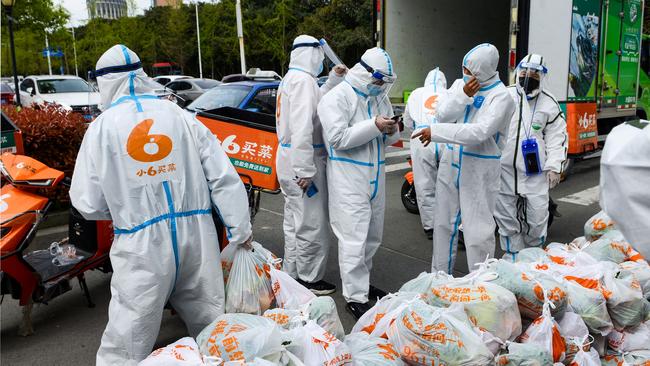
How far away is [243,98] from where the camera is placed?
753 cm

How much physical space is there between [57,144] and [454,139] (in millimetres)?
4612

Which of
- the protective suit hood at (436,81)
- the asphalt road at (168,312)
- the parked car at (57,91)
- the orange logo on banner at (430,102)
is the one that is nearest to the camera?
the asphalt road at (168,312)

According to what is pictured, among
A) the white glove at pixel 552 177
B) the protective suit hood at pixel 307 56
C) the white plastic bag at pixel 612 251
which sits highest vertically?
the protective suit hood at pixel 307 56

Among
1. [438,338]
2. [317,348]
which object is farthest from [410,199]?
[317,348]

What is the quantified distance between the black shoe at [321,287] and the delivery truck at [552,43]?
3.40 metres

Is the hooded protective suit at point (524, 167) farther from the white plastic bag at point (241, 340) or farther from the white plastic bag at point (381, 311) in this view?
the white plastic bag at point (241, 340)

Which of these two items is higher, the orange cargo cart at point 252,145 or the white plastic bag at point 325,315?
the orange cargo cart at point 252,145

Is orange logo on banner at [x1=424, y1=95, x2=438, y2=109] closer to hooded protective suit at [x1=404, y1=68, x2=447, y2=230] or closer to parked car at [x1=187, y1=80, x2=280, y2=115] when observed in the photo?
hooded protective suit at [x1=404, y1=68, x2=447, y2=230]

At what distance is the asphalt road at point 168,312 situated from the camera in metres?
3.43

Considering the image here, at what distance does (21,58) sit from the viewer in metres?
35.1

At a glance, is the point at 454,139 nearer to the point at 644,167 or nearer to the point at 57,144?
the point at 644,167

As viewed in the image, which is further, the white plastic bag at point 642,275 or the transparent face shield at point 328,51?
the transparent face shield at point 328,51

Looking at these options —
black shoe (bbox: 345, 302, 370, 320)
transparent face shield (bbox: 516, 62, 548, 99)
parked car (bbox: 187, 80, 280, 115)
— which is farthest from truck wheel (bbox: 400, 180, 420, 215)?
black shoe (bbox: 345, 302, 370, 320)

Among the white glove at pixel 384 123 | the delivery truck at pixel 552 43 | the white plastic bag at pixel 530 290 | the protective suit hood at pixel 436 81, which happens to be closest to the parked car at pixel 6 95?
the delivery truck at pixel 552 43
